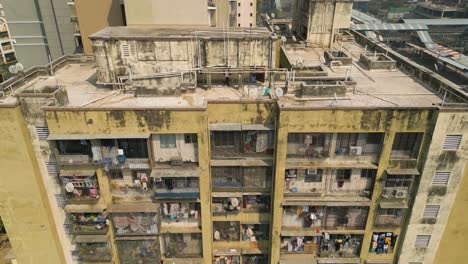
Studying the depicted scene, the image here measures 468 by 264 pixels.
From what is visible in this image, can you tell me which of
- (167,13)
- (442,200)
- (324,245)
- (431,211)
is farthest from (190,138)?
(442,200)

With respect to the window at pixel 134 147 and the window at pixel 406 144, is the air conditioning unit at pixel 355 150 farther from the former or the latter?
the window at pixel 134 147

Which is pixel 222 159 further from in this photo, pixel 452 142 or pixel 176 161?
pixel 452 142

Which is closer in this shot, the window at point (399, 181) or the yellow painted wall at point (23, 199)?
the yellow painted wall at point (23, 199)

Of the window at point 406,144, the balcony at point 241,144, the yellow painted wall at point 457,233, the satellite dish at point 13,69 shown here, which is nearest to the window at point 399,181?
the window at point 406,144

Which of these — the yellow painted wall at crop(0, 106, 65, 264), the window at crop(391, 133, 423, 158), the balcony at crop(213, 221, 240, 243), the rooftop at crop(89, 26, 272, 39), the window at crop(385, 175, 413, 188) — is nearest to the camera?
the yellow painted wall at crop(0, 106, 65, 264)

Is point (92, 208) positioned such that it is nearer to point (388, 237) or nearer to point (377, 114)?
point (377, 114)

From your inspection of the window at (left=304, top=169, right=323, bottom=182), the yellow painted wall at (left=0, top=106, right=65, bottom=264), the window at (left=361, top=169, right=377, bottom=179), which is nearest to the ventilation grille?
the yellow painted wall at (left=0, top=106, right=65, bottom=264)

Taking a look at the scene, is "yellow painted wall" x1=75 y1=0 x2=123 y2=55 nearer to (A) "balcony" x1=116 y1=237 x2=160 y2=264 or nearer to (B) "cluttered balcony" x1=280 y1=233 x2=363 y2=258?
(A) "balcony" x1=116 y1=237 x2=160 y2=264
